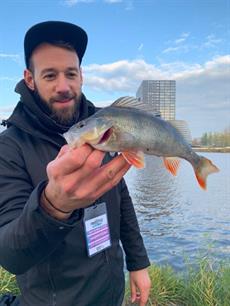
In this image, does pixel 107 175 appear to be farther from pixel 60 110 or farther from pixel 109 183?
pixel 60 110

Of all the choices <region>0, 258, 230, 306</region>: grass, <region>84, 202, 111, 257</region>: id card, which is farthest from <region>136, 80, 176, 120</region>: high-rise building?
<region>0, 258, 230, 306</region>: grass

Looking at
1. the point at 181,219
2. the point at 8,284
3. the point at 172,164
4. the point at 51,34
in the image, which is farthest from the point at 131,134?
the point at 181,219

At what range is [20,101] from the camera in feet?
10.7

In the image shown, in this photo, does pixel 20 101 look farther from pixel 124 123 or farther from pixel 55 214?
pixel 55 214

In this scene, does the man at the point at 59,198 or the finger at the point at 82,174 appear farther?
the man at the point at 59,198

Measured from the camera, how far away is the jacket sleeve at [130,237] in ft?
12.8

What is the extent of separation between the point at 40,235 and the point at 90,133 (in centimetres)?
67

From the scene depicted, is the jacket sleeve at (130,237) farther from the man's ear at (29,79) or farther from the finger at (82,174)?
the finger at (82,174)

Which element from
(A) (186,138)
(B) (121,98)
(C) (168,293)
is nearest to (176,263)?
(C) (168,293)

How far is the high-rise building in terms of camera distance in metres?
4.35

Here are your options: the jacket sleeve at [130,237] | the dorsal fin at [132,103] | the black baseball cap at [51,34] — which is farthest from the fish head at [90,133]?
the jacket sleeve at [130,237]

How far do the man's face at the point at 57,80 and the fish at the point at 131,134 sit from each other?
2.89 feet

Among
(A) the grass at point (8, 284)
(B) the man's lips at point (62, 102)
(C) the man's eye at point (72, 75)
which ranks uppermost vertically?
(C) the man's eye at point (72, 75)

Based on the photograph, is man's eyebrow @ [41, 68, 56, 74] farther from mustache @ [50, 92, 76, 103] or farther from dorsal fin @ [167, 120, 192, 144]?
A: dorsal fin @ [167, 120, 192, 144]
